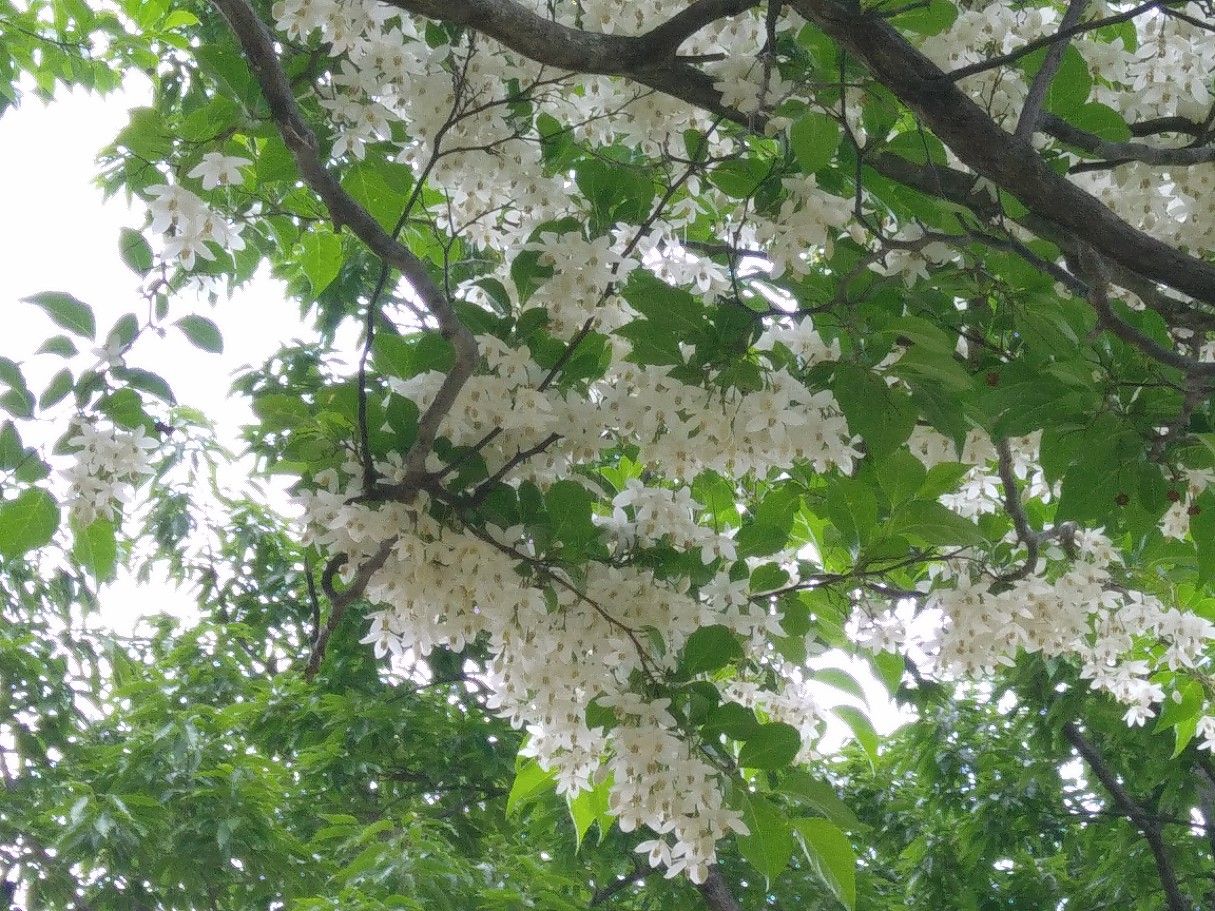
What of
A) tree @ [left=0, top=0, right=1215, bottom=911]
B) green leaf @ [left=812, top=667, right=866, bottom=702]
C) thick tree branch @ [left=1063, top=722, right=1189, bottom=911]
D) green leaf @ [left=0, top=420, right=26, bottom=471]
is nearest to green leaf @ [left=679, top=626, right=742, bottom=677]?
tree @ [left=0, top=0, right=1215, bottom=911]

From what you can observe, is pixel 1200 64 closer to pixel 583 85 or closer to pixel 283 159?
pixel 583 85

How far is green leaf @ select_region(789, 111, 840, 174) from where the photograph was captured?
1.67 metres

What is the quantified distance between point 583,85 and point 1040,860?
512cm

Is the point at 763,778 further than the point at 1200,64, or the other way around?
the point at 1200,64

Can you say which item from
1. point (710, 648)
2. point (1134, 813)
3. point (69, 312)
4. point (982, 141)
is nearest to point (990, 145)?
point (982, 141)

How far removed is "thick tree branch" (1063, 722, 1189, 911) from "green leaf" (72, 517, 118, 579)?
4.56 m

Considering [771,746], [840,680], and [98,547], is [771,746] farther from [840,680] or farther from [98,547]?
[98,547]

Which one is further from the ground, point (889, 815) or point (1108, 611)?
point (889, 815)

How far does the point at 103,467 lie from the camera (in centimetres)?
178

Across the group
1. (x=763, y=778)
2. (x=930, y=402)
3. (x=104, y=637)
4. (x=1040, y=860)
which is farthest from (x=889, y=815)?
(x=930, y=402)

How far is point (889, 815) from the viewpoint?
6.53 meters

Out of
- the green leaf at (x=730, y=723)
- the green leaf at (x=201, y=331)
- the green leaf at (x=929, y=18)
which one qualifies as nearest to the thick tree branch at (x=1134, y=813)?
the green leaf at (x=730, y=723)

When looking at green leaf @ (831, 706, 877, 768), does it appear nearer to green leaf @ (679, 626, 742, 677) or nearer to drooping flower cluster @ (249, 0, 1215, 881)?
drooping flower cluster @ (249, 0, 1215, 881)

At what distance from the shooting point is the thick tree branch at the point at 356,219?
1.59m
